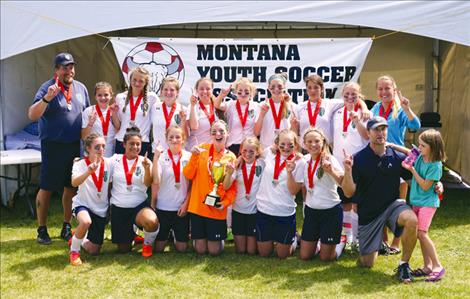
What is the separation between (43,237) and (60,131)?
96cm

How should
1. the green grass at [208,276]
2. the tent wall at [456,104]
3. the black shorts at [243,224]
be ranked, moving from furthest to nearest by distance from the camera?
the tent wall at [456,104] → the black shorts at [243,224] → the green grass at [208,276]

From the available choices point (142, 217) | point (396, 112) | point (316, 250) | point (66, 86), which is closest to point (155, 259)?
point (142, 217)

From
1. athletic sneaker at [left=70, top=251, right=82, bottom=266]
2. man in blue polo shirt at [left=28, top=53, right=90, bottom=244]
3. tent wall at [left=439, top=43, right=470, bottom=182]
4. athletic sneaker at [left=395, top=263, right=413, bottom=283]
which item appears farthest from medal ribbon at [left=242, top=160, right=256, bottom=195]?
tent wall at [left=439, top=43, right=470, bottom=182]

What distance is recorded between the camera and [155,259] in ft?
15.5

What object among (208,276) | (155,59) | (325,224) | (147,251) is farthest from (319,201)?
(155,59)

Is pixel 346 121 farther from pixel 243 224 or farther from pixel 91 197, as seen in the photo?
pixel 91 197

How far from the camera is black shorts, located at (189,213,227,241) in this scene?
15.7ft

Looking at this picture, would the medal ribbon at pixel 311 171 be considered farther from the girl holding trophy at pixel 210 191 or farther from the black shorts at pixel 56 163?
the black shorts at pixel 56 163

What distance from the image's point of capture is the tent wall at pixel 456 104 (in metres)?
7.16

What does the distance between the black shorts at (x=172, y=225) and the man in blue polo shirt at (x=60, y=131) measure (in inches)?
40.0

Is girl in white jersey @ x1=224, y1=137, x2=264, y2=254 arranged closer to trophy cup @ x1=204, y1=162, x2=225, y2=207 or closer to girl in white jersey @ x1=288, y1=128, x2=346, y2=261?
trophy cup @ x1=204, y1=162, x2=225, y2=207

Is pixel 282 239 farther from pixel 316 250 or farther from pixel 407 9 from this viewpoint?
pixel 407 9

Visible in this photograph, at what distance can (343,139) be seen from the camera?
4.93 metres

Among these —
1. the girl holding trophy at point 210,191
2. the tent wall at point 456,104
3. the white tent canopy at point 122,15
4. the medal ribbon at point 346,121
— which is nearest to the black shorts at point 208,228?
the girl holding trophy at point 210,191
